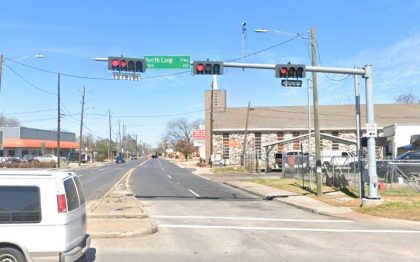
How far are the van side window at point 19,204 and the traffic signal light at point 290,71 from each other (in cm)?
1554

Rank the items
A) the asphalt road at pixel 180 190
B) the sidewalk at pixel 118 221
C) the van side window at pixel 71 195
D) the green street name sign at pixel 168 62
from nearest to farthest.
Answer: the van side window at pixel 71 195 → the sidewalk at pixel 118 221 → the green street name sign at pixel 168 62 → the asphalt road at pixel 180 190

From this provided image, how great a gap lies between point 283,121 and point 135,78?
5345 cm

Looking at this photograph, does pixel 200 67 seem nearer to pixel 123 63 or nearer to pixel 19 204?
pixel 123 63

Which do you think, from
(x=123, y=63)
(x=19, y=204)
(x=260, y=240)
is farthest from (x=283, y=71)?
(x=19, y=204)

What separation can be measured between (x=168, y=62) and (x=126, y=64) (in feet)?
6.59

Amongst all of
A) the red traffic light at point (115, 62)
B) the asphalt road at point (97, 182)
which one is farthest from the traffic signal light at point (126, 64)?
the asphalt road at point (97, 182)

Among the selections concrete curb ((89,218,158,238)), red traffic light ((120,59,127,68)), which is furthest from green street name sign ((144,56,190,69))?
concrete curb ((89,218,158,238))

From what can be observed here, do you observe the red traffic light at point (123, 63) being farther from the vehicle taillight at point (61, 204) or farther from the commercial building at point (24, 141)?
the commercial building at point (24, 141)

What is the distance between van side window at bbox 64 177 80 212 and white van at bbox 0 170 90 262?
176 mm

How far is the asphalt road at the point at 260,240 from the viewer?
10.1 m

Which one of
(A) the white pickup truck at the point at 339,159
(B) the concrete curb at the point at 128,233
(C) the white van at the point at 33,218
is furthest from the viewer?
(A) the white pickup truck at the point at 339,159

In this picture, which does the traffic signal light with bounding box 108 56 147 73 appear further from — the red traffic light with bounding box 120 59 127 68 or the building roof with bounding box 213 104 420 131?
the building roof with bounding box 213 104 420 131

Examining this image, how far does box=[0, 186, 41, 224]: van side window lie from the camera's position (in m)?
7.57

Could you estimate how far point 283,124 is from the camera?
7306cm
